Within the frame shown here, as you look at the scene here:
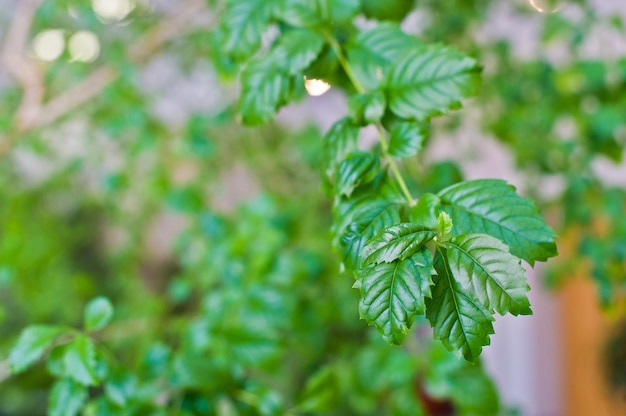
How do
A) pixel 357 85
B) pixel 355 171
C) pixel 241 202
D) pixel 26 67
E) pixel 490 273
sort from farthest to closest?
pixel 241 202, pixel 26 67, pixel 357 85, pixel 355 171, pixel 490 273

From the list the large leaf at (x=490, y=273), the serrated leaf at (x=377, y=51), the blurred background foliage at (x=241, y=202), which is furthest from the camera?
the blurred background foliage at (x=241, y=202)

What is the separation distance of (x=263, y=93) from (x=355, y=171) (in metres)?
0.16

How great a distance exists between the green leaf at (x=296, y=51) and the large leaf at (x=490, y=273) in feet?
0.93

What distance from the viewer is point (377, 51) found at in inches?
24.6

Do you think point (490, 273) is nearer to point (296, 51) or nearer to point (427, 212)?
point (427, 212)

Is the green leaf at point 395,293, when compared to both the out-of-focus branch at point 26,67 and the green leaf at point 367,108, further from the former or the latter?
the out-of-focus branch at point 26,67

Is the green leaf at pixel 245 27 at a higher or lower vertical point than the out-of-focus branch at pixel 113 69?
lower

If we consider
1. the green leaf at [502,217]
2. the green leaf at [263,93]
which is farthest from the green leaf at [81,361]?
the green leaf at [502,217]

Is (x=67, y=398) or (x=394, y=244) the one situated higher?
(x=394, y=244)

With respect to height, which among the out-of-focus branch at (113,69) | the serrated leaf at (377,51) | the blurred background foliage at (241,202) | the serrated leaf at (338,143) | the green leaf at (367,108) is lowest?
the blurred background foliage at (241,202)

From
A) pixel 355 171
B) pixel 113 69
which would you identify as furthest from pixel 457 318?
pixel 113 69

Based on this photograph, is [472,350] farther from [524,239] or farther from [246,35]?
[246,35]

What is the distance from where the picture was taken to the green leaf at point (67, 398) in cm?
64

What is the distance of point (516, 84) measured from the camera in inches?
58.4
